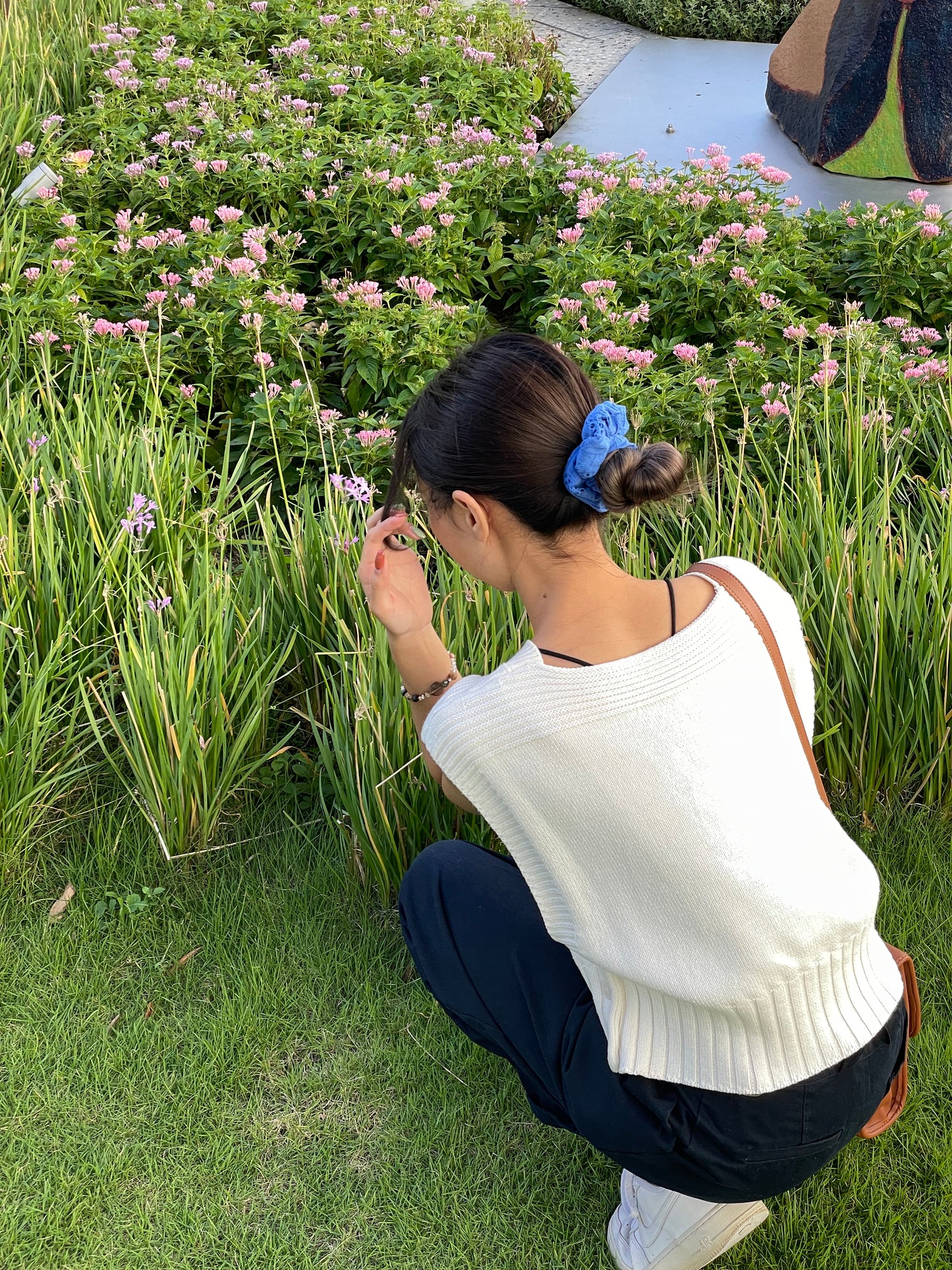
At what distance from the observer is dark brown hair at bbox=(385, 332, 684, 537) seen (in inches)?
55.2

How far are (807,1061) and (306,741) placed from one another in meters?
1.55

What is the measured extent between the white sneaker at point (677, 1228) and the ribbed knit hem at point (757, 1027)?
0.33 meters

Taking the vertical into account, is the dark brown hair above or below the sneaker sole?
above

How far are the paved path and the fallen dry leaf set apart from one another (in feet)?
18.6

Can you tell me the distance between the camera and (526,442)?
4.65ft

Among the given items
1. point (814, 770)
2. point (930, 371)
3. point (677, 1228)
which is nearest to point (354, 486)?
point (814, 770)

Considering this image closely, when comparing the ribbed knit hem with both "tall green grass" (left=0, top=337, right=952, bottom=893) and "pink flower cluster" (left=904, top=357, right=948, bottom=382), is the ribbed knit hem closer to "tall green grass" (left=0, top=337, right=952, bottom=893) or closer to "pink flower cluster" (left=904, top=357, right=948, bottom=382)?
"tall green grass" (left=0, top=337, right=952, bottom=893)

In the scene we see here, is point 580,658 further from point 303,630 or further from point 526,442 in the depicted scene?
point 303,630

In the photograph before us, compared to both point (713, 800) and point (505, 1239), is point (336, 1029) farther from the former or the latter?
point (713, 800)

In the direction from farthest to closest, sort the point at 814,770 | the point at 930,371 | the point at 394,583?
the point at 930,371 < the point at 394,583 < the point at 814,770

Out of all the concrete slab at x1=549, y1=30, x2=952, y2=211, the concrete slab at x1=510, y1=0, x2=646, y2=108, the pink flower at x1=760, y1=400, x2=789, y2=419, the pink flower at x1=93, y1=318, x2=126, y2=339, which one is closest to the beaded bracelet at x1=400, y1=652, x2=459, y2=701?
the pink flower at x1=760, y1=400, x2=789, y2=419

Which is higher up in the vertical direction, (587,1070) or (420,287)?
(420,287)

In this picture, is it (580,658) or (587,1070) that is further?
(587,1070)

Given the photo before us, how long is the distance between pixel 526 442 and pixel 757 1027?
79cm
